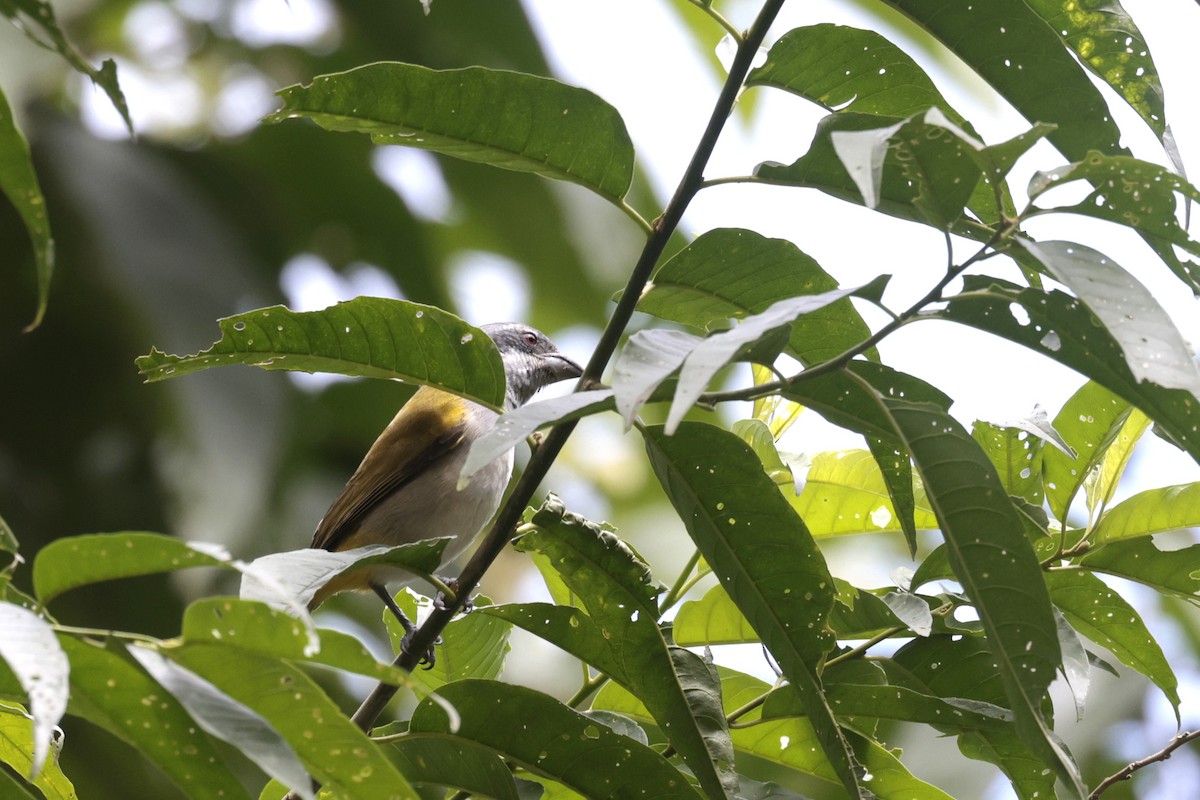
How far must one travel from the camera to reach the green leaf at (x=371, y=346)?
1.92 metres

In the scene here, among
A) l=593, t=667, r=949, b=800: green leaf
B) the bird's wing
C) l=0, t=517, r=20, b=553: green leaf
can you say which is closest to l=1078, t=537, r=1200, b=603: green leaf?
l=593, t=667, r=949, b=800: green leaf

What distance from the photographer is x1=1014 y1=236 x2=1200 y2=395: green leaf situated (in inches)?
49.3

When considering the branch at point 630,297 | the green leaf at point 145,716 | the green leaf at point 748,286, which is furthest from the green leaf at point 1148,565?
the green leaf at point 145,716

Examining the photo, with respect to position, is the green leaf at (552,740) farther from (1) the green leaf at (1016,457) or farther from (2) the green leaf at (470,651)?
(1) the green leaf at (1016,457)

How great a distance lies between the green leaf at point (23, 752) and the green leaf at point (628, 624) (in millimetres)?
824

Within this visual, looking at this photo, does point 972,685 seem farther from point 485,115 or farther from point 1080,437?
point 485,115

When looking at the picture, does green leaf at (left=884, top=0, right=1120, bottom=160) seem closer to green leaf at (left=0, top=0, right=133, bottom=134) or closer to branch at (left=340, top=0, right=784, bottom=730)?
branch at (left=340, top=0, right=784, bottom=730)

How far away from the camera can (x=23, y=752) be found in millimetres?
1979

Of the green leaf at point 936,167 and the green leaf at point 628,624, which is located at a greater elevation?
the green leaf at point 936,167

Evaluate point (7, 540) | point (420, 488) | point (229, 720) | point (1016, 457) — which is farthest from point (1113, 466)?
point (420, 488)

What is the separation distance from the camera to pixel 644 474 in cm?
680

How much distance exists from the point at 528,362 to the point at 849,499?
2965mm

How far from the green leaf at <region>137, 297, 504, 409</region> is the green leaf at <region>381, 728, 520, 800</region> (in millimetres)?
579

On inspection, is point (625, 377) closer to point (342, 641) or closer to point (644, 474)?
point (342, 641)
